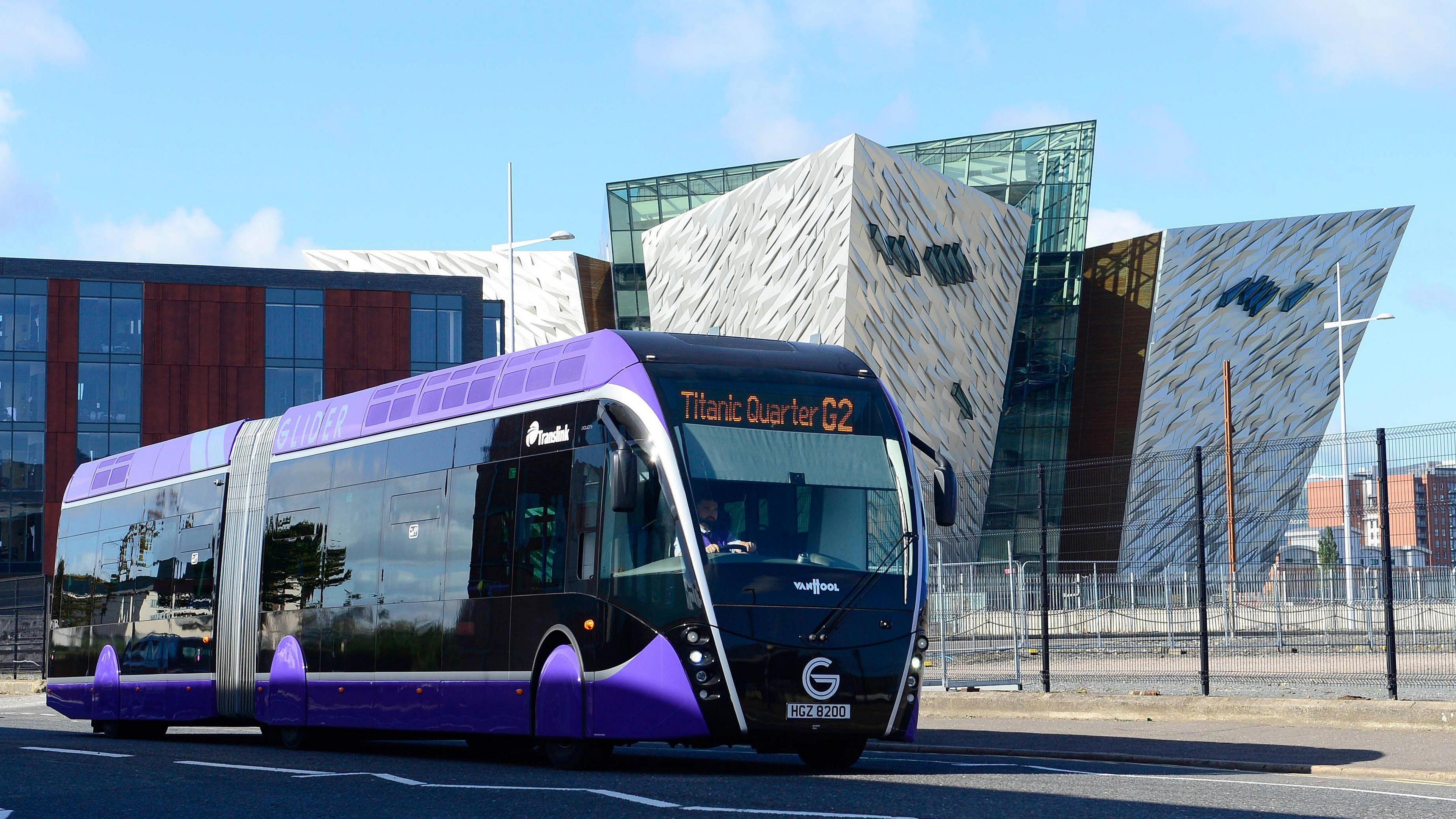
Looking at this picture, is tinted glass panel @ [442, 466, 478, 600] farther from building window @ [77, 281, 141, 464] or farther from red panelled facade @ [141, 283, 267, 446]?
building window @ [77, 281, 141, 464]

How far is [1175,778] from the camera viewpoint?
1213cm

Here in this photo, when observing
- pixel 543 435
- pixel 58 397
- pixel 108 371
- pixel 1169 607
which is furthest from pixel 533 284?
pixel 543 435

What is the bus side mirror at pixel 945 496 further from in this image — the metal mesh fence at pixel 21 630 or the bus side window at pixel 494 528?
the metal mesh fence at pixel 21 630

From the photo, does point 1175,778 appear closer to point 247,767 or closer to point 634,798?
point 634,798

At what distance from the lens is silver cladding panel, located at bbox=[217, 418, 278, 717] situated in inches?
709

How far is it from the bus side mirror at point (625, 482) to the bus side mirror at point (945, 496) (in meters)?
2.44

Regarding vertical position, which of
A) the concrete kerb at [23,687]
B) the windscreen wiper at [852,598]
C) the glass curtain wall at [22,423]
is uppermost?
the glass curtain wall at [22,423]

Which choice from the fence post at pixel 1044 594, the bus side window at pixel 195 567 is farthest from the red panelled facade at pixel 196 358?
the fence post at pixel 1044 594

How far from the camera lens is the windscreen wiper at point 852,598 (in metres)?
11.9

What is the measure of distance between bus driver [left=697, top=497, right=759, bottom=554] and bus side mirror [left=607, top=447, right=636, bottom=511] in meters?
0.50

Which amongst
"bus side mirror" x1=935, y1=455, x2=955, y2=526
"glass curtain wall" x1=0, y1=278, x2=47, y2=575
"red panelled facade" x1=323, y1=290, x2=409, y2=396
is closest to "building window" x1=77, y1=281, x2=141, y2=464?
"glass curtain wall" x1=0, y1=278, x2=47, y2=575

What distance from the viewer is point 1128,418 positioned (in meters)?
68.6

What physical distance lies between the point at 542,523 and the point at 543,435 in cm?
74

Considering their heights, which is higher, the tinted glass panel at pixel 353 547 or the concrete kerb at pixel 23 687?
the tinted glass panel at pixel 353 547
